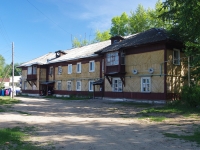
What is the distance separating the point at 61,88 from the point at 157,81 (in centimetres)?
1832

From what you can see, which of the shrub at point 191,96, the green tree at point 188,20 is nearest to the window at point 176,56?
the green tree at point 188,20

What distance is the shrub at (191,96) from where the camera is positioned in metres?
15.4

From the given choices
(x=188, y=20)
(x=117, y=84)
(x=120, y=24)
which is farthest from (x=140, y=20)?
(x=188, y=20)

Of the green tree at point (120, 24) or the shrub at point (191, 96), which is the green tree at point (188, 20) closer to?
the shrub at point (191, 96)

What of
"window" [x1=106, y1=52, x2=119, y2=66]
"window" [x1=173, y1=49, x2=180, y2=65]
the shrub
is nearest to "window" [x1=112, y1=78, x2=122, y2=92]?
"window" [x1=106, y1=52, x2=119, y2=66]

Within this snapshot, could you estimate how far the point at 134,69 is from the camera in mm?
23406

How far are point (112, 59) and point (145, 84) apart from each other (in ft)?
16.2

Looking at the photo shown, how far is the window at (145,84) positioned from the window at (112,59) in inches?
144

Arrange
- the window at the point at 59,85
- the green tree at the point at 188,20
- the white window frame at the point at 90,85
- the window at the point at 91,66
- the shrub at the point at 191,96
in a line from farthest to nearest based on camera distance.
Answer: the window at the point at 59,85, the white window frame at the point at 90,85, the window at the point at 91,66, the shrub at the point at 191,96, the green tree at the point at 188,20

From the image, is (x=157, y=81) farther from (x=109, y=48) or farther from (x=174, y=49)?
(x=109, y=48)

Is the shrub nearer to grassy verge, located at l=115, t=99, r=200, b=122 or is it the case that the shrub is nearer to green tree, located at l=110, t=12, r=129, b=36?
grassy verge, located at l=115, t=99, r=200, b=122

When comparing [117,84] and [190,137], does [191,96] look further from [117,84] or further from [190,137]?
[117,84]

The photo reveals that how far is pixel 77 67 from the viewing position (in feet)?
107

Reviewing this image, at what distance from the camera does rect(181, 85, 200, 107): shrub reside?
15391 mm
